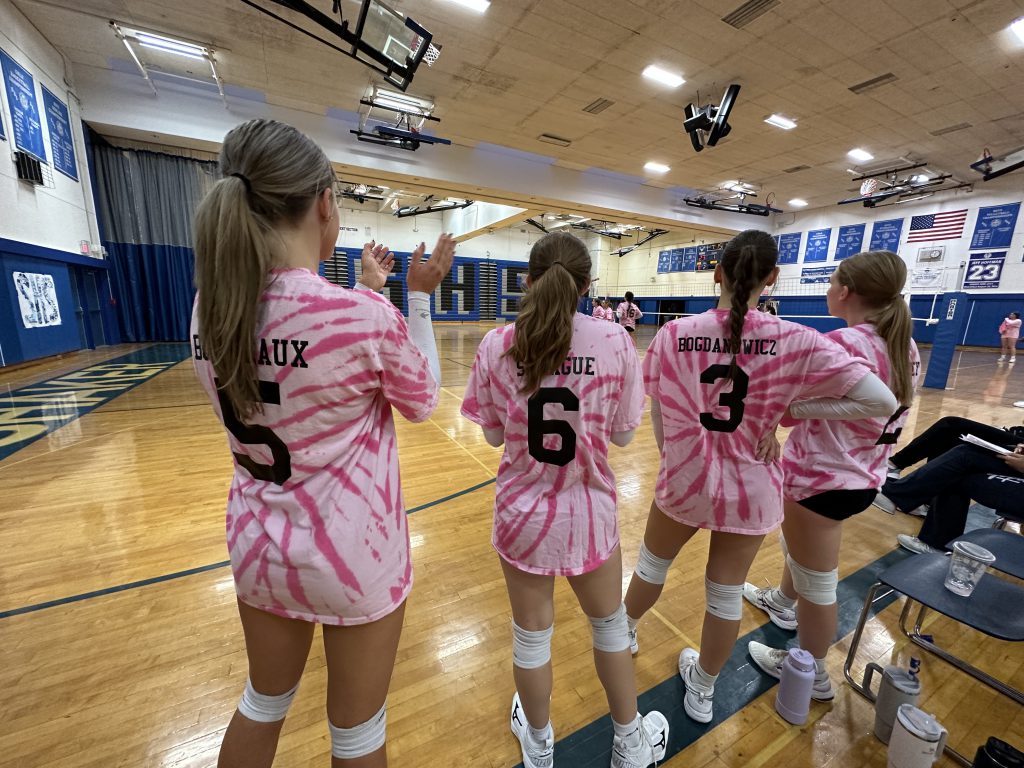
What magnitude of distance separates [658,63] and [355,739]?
8.46 metres

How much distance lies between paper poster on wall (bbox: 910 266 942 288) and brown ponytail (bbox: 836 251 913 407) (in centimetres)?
1661

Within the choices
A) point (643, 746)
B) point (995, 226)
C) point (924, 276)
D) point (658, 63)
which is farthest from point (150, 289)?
point (995, 226)

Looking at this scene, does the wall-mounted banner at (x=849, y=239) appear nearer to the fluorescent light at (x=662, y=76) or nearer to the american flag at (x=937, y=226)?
the american flag at (x=937, y=226)

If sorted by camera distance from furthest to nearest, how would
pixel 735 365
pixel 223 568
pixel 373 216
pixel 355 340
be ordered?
1. pixel 373 216
2. pixel 223 568
3. pixel 735 365
4. pixel 355 340

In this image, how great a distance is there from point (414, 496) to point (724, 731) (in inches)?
92.0

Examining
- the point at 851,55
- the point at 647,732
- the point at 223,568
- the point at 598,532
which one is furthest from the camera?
the point at 851,55

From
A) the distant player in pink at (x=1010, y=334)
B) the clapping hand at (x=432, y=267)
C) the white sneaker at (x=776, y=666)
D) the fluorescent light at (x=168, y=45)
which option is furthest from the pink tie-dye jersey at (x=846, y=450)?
the distant player in pink at (x=1010, y=334)

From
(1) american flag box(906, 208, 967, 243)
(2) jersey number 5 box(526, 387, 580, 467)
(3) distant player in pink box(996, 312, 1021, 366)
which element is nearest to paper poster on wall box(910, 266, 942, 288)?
(1) american flag box(906, 208, 967, 243)

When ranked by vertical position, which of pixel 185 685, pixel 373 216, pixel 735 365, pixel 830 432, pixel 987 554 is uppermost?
pixel 373 216

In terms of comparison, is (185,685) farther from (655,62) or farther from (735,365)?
(655,62)

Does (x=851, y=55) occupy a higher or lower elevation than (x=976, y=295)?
higher

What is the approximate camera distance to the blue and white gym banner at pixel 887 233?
557 inches

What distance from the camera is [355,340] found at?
76 centimetres

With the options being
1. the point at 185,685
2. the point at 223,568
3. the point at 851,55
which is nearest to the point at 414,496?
the point at 223,568
